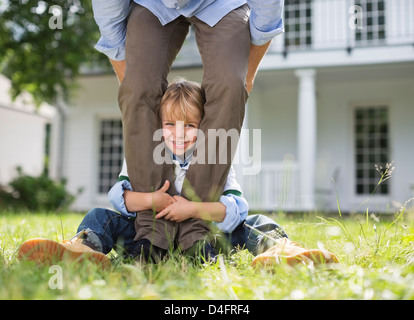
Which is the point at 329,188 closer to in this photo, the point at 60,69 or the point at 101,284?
the point at 60,69

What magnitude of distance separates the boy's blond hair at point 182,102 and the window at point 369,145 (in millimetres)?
7722

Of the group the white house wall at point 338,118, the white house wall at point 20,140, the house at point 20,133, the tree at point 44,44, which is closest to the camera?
the tree at point 44,44

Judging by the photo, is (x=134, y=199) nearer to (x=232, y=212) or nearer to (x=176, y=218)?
(x=176, y=218)

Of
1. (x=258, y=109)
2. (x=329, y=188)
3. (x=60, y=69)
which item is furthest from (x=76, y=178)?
(x=329, y=188)

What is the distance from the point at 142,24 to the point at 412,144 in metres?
8.09

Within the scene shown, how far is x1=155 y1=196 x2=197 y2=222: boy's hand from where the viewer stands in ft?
4.99

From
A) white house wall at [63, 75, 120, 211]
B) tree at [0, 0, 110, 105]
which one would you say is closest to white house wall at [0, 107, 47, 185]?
white house wall at [63, 75, 120, 211]

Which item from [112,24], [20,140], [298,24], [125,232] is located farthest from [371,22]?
[20,140]

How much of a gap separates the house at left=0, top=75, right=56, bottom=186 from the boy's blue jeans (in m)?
11.0

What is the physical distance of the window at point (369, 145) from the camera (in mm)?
8812

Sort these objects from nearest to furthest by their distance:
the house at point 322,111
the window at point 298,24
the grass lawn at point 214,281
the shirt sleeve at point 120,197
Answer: the grass lawn at point 214,281 < the shirt sleeve at point 120,197 < the house at point 322,111 < the window at point 298,24

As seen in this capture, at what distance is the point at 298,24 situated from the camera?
918 centimetres

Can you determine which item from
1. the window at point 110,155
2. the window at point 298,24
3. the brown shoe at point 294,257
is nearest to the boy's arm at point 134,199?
the brown shoe at point 294,257

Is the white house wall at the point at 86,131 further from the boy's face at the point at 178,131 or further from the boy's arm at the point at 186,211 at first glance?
the boy's arm at the point at 186,211
